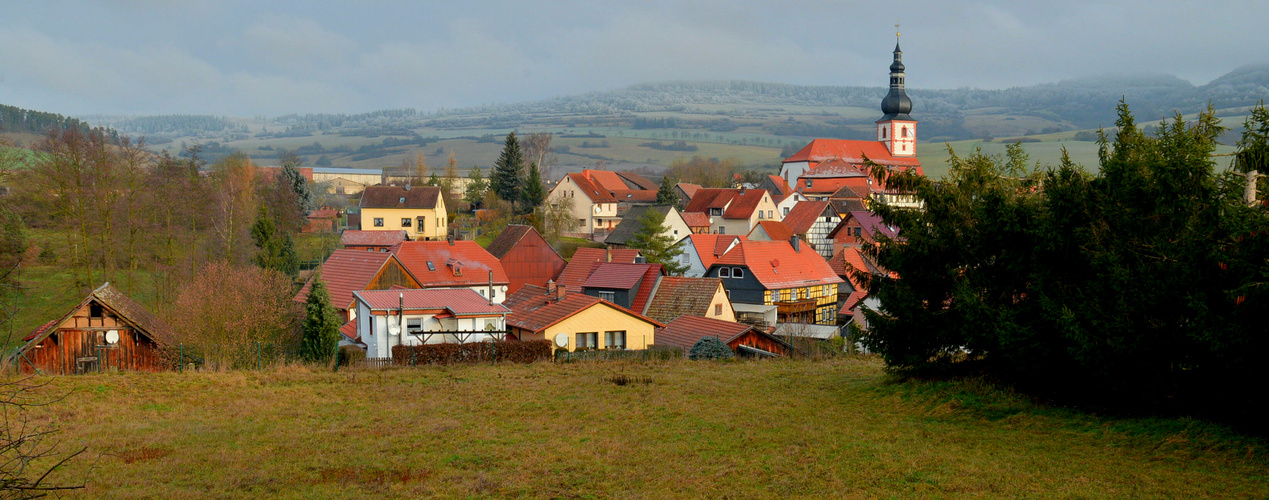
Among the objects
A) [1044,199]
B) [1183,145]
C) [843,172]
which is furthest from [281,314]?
[843,172]

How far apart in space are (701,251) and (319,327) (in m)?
31.8

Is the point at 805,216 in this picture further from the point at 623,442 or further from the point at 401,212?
the point at 623,442

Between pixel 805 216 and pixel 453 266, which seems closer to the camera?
pixel 453 266

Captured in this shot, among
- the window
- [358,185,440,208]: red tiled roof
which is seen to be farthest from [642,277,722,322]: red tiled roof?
[358,185,440,208]: red tiled roof

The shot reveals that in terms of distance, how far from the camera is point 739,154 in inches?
7731

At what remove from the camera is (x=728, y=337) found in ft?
99.8

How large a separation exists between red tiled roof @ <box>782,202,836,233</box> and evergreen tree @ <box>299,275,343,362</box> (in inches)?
1977

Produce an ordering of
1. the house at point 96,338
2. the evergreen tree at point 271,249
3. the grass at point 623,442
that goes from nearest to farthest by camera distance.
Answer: the grass at point 623,442 → the house at point 96,338 → the evergreen tree at point 271,249

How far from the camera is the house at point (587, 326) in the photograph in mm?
31047

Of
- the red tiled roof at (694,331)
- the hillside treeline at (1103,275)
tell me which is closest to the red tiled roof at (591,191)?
the red tiled roof at (694,331)

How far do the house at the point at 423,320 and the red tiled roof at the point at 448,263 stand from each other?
1060 centimetres

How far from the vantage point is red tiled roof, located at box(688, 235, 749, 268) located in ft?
180

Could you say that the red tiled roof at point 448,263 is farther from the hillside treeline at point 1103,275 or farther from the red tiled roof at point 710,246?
the hillside treeline at point 1103,275

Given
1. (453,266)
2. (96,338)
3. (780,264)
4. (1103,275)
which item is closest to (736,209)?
(780,264)
